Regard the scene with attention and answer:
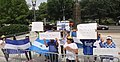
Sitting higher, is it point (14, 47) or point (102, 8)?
point (14, 47)

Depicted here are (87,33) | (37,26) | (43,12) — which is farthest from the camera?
(43,12)

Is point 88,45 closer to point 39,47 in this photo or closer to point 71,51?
point 71,51

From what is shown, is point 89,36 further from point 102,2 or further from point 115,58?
point 102,2

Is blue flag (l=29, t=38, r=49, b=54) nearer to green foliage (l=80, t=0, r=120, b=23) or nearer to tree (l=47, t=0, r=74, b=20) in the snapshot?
green foliage (l=80, t=0, r=120, b=23)

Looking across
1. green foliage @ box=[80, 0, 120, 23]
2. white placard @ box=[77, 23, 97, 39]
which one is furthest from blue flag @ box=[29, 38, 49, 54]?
green foliage @ box=[80, 0, 120, 23]

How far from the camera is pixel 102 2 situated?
67812 mm

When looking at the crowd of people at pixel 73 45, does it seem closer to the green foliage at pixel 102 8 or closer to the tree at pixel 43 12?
the green foliage at pixel 102 8

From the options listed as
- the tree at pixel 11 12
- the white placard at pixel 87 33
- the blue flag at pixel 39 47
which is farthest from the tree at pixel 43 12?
the white placard at pixel 87 33

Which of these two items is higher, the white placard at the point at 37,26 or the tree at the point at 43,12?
the white placard at the point at 37,26

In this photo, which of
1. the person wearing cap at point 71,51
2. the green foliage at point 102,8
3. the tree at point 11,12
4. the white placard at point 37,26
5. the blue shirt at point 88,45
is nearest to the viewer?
the person wearing cap at point 71,51

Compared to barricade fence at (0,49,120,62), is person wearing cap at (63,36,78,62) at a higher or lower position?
higher

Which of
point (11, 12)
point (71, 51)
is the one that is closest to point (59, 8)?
point (11, 12)

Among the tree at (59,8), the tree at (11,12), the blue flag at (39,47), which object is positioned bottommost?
the tree at (59,8)

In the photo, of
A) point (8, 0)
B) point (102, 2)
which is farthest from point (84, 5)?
point (8, 0)
